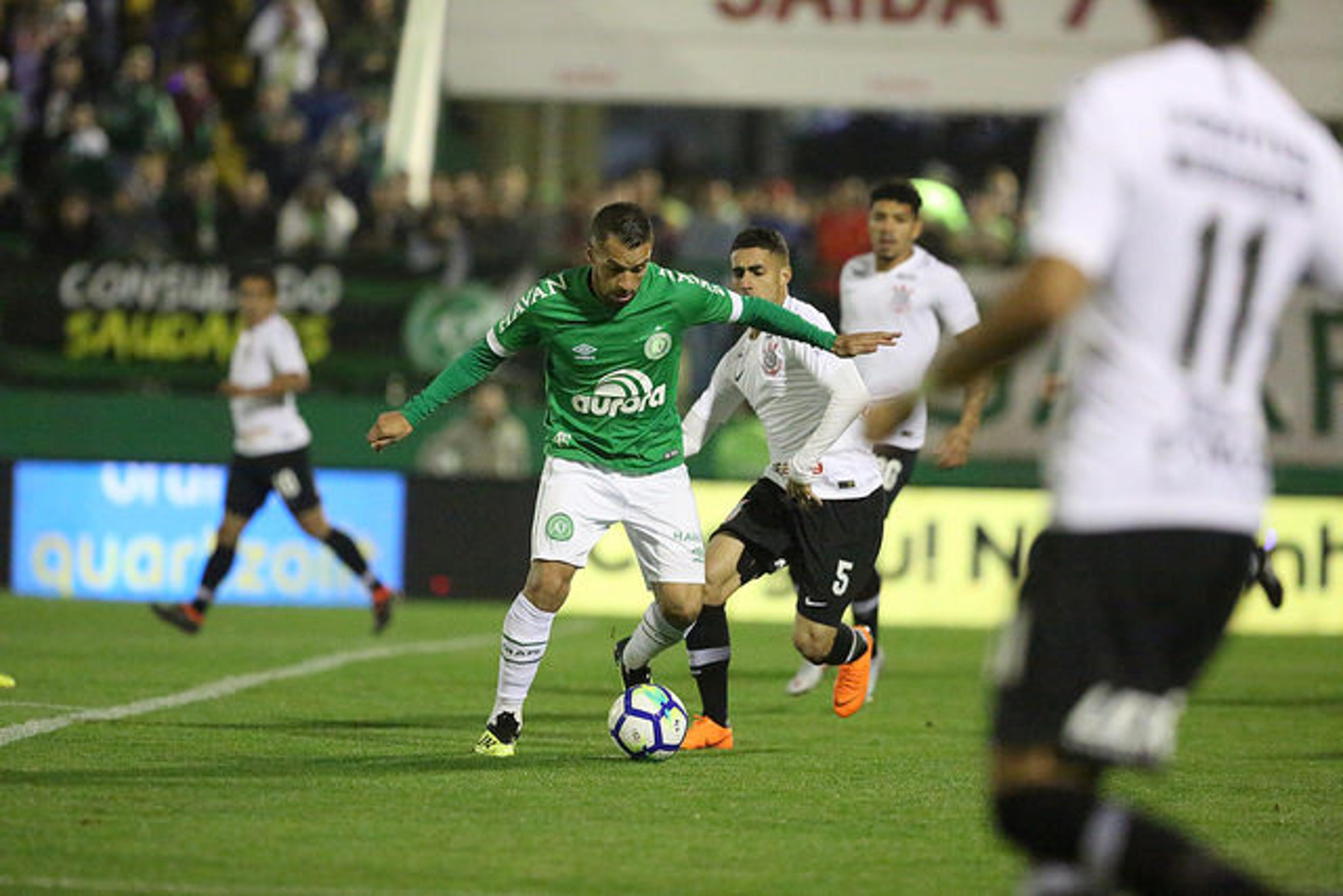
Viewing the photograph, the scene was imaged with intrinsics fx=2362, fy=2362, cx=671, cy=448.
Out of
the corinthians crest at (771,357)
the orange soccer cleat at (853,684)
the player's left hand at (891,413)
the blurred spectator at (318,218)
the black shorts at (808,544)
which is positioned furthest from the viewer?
the blurred spectator at (318,218)

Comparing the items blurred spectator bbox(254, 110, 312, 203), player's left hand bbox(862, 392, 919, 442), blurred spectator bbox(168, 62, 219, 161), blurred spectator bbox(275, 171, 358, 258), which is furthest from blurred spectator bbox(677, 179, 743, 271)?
player's left hand bbox(862, 392, 919, 442)

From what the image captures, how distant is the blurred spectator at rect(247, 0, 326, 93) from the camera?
71.5 ft

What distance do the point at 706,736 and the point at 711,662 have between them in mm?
289

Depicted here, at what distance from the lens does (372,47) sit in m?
22.4

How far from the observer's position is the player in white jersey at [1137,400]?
414cm

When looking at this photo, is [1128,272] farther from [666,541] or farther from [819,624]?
[819,624]

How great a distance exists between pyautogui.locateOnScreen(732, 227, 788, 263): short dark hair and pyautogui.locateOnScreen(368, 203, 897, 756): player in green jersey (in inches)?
26.7

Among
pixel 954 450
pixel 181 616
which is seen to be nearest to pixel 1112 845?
pixel 954 450

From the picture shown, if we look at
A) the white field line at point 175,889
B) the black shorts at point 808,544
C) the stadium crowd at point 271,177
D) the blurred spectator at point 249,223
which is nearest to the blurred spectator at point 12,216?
the stadium crowd at point 271,177

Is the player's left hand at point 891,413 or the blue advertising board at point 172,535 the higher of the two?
the player's left hand at point 891,413

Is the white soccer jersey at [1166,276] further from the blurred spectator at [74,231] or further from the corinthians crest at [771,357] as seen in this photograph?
the blurred spectator at [74,231]

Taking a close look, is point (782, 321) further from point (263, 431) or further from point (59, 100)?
point (59, 100)

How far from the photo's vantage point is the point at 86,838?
6434mm

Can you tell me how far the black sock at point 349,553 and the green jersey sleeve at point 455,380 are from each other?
20.4 feet
